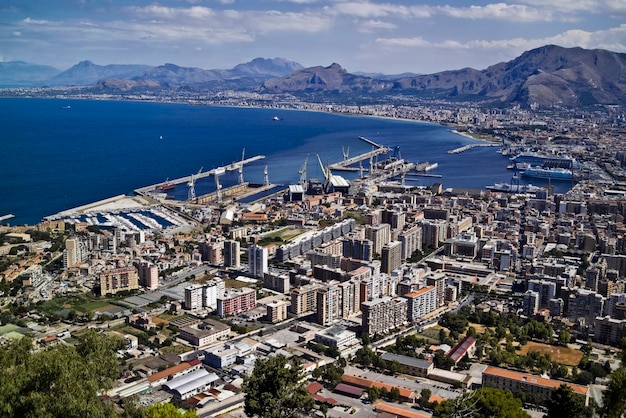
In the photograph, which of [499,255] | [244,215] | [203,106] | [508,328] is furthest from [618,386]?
[203,106]

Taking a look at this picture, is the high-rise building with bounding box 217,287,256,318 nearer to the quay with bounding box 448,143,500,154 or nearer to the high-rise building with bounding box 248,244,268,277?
the high-rise building with bounding box 248,244,268,277

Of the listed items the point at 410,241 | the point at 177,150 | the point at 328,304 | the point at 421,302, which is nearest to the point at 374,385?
the point at 328,304

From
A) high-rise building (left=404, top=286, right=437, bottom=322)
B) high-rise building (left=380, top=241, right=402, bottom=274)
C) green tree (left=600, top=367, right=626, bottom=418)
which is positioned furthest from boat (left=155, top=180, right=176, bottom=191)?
green tree (left=600, top=367, right=626, bottom=418)

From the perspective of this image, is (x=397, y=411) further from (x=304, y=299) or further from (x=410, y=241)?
(x=410, y=241)

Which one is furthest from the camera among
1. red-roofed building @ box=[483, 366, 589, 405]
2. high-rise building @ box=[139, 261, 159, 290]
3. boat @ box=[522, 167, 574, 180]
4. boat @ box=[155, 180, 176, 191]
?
boat @ box=[522, 167, 574, 180]

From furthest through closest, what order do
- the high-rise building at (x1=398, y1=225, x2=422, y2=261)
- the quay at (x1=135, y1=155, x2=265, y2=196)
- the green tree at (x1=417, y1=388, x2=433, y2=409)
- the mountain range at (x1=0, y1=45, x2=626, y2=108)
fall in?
the mountain range at (x1=0, y1=45, x2=626, y2=108) < the quay at (x1=135, y1=155, x2=265, y2=196) < the high-rise building at (x1=398, y1=225, x2=422, y2=261) < the green tree at (x1=417, y1=388, x2=433, y2=409)

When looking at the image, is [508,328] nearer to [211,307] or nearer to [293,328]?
[293,328]

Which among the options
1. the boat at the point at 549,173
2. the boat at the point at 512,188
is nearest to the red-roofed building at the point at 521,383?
the boat at the point at 512,188
